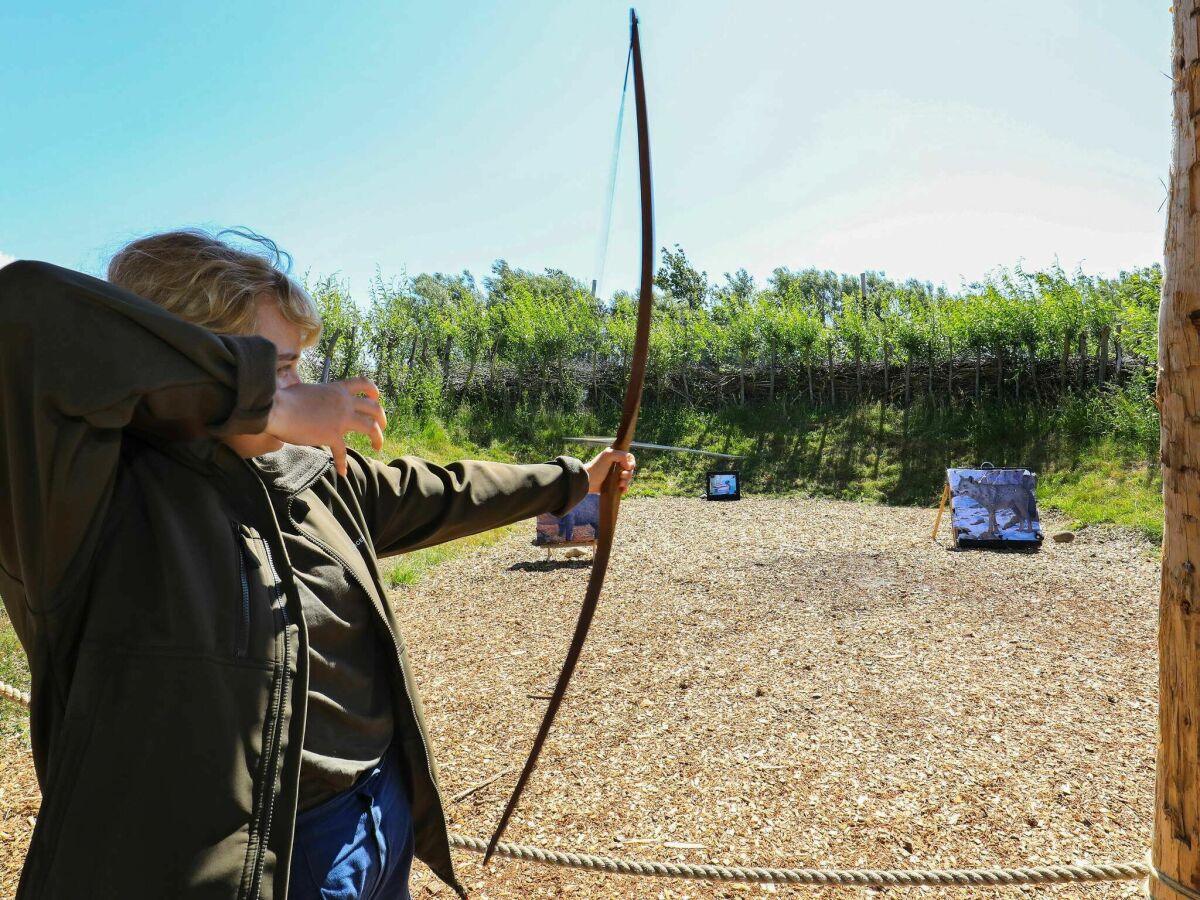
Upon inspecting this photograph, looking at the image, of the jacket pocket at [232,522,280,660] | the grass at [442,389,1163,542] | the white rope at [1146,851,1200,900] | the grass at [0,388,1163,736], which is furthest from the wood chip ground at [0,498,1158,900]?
the grass at [442,389,1163,542]

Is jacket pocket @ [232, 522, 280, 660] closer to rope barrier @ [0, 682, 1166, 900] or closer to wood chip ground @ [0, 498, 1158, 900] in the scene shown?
rope barrier @ [0, 682, 1166, 900]

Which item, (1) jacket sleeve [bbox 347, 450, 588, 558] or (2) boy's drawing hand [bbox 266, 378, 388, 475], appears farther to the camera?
(1) jacket sleeve [bbox 347, 450, 588, 558]

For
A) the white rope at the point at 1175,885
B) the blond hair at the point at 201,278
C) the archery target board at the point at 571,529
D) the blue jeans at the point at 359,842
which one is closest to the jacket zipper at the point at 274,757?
the blue jeans at the point at 359,842

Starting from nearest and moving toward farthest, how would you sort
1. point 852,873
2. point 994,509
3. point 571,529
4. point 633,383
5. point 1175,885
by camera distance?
1. point 1175,885
2. point 633,383
3. point 852,873
4. point 571,529
5. point 994,509

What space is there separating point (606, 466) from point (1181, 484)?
1.11 m

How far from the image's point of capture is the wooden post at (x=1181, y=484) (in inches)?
57.2

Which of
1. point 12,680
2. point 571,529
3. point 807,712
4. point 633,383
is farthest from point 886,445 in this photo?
point 633,383

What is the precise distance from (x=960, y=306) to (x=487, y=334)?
416 inches

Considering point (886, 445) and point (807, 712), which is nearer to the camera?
point (807, 712)

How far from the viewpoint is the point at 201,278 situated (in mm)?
904

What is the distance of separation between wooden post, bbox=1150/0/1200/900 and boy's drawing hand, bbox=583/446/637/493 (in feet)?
3.40

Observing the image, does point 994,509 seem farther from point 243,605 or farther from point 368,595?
point 243,605

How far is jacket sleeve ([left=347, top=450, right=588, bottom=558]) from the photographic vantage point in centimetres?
132

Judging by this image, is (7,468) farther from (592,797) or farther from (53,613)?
(592,797)
